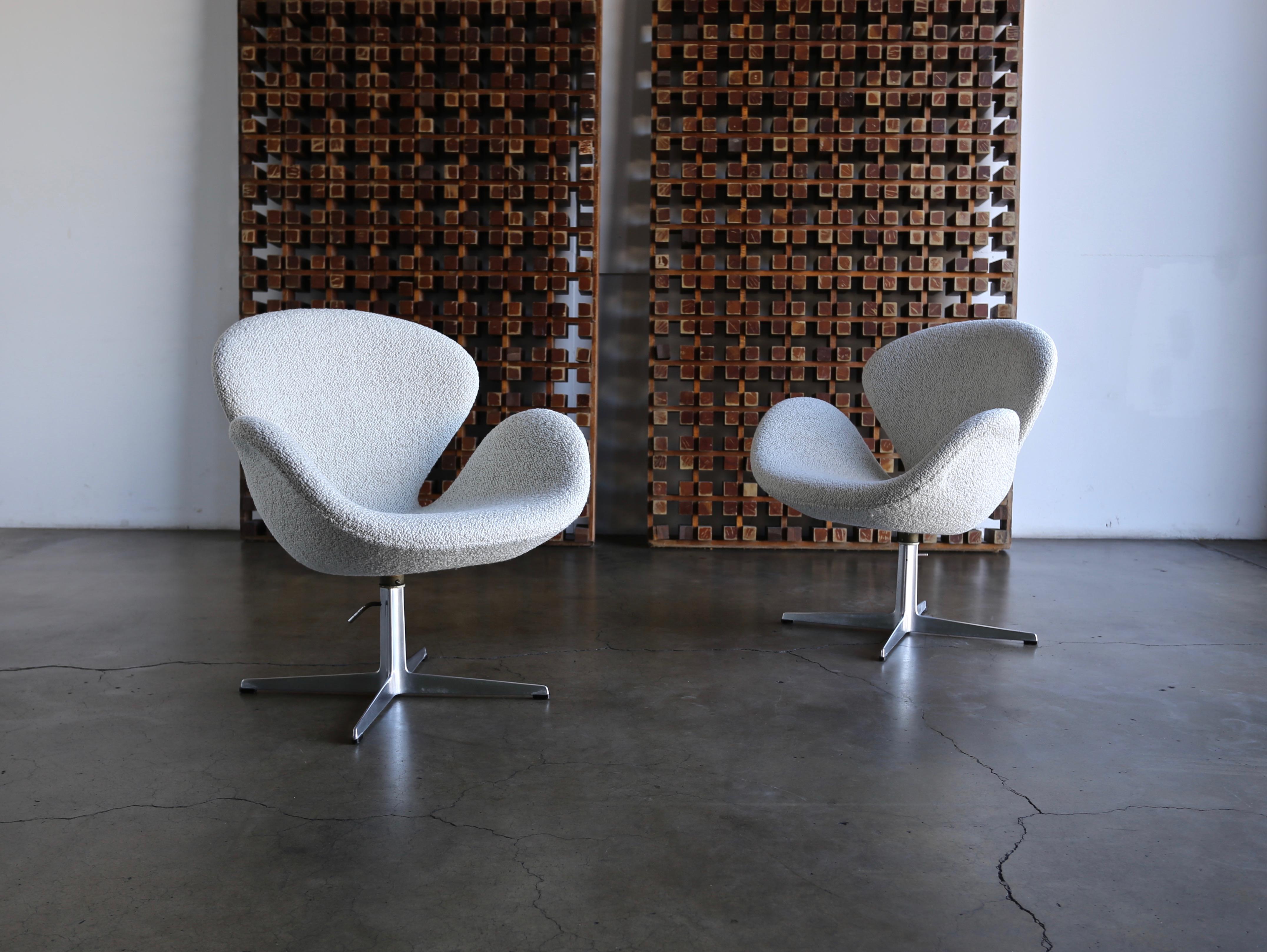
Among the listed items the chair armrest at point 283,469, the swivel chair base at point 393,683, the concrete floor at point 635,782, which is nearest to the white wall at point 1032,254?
the concrete floor at point 635,782

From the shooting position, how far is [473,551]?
1.63 meters

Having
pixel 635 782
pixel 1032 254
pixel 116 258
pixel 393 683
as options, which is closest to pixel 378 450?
pixel 393 683

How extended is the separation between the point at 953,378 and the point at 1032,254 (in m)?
1.49

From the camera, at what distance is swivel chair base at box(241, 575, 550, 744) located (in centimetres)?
184

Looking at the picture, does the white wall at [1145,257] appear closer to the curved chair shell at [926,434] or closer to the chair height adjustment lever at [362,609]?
the curved chair shell at [926,434]

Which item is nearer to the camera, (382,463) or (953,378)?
(382,463)

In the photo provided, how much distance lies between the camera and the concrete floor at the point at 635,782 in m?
1.13

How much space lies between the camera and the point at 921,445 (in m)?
2.56

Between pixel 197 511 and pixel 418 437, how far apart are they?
2.14 metres

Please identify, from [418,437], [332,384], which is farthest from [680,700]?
[332,384]

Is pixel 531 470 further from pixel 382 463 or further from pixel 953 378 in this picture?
pixel 953 378

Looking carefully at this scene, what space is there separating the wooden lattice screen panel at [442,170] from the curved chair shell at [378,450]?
138 centimetres

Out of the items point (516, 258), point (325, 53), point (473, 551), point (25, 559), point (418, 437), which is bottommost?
point (25, 559)

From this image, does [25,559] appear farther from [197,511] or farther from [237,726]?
[237,726]
